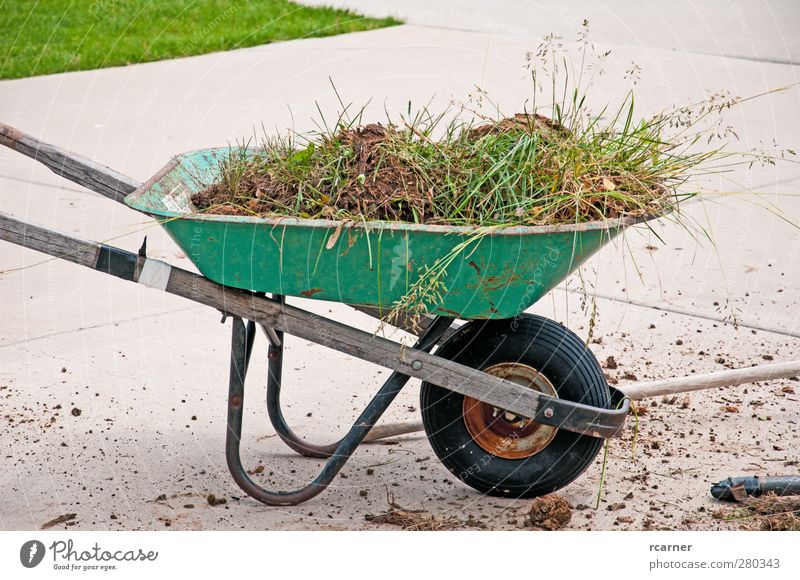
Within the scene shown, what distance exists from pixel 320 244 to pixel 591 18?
7.63 m

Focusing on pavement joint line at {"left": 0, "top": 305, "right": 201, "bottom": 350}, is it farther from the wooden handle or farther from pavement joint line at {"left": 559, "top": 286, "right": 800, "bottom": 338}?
the wooden handle

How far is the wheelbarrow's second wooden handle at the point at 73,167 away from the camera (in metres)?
2.47

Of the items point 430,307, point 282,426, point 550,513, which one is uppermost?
point 430,307

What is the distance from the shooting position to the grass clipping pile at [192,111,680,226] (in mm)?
2283

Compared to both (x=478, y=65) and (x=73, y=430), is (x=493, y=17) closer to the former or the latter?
(x=478, y=65)

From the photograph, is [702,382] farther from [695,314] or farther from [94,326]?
[94,326]

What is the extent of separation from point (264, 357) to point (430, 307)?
4.78 feet

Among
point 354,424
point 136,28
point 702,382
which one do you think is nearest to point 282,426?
point 354,424

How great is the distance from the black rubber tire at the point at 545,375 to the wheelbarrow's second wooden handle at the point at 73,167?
35.1 inches

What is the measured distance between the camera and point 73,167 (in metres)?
2.53

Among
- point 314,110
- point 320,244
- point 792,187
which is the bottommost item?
point 320,244

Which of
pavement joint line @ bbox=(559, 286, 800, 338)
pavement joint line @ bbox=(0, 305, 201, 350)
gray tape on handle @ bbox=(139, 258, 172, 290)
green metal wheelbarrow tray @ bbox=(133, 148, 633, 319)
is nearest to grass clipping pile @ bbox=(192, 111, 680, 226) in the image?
green metal wheelbarrow tray @ bbox=(133, 148, 633, 319)
